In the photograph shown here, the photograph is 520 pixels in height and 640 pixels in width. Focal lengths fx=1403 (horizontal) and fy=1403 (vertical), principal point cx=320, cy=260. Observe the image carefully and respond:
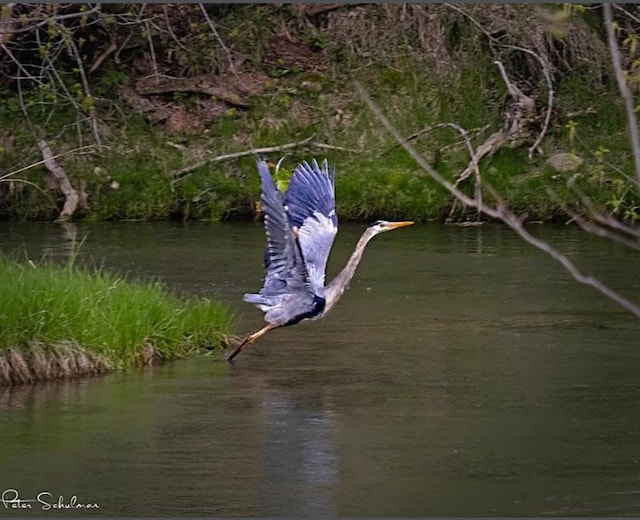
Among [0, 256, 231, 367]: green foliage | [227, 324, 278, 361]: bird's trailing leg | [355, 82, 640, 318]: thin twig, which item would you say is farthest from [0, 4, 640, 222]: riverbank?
[355, 82, 640, 318]: thin twig

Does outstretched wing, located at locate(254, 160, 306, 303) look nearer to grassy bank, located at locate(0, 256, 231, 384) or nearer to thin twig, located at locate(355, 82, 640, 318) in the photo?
grassy bank, located at locate(0, 256, 231, 384)

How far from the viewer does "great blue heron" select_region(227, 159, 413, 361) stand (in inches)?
298

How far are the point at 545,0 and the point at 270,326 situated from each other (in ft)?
12.8

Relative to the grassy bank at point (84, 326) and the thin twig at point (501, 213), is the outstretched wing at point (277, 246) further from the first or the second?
the thin twig at point (501, 213)

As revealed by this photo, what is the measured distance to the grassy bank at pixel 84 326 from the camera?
7191 millimetres

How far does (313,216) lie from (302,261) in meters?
0.49

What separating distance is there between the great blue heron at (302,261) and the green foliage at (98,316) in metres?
0.38

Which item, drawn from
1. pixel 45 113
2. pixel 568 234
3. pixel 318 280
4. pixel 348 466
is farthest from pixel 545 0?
pixel 45 113

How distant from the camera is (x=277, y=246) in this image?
7.54 metres

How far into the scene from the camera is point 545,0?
4.19m

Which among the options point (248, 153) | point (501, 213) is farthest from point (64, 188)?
point (501, 213)

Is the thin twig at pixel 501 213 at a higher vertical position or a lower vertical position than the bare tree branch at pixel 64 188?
higher

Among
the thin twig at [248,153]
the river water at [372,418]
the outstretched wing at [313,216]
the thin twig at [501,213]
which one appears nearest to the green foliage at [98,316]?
the river water at [372,418]

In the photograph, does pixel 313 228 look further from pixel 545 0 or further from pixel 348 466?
pixel 545 0
